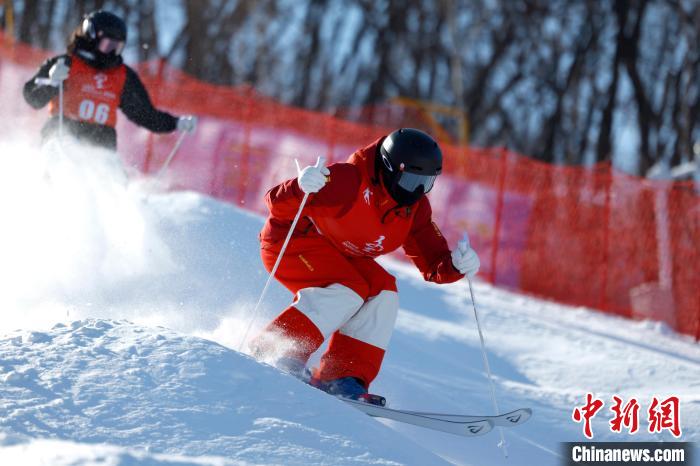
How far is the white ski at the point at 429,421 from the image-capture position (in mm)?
4078

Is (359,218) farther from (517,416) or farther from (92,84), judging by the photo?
(92,84)

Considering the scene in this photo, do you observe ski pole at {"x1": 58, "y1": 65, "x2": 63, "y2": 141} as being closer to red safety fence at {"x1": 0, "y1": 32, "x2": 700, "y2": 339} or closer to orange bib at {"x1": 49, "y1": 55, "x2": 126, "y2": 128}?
orange bib at {"x1": 49, "y1": 55, "x2": 126, "y2": 128}

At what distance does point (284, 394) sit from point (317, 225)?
4.15 ft

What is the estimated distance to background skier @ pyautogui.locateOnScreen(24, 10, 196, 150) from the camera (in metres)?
6.60

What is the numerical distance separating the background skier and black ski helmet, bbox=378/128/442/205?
321 centimetres

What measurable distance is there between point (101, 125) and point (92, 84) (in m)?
0.33

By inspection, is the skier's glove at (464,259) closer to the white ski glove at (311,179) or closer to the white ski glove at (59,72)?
the white ski glove at (311,179)

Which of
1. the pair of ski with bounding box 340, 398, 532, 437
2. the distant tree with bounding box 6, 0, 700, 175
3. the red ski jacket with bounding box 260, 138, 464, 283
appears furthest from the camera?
the distant tree with bounding box 6, 0, 700, 175

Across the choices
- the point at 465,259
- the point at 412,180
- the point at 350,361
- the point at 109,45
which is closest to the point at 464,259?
the point at 465,259

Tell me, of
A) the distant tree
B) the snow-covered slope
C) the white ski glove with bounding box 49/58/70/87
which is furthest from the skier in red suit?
the distant tree

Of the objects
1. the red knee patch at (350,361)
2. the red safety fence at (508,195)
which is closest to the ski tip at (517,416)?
the red knee patch at (350,361)

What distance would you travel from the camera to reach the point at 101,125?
22.7 feet

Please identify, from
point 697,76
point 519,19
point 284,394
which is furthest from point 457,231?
point 519,19

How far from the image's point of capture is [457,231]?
38.4 feet
